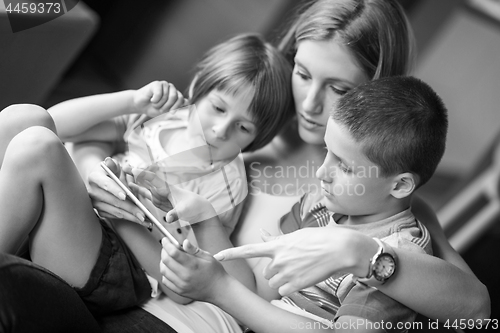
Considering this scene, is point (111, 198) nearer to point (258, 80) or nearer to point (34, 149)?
point (34, 149)

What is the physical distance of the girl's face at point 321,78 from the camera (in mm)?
1084

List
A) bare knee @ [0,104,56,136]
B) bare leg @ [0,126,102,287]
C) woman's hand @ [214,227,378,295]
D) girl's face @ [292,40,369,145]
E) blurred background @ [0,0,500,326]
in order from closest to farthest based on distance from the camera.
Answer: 1. woman's hand @ [214,227,378,295]
2. bare leg @ [0,126,102,287]
3. bare knee @ [0,104,56,136]
4. girl's face @ [292,40,369,145]
5. blurred background @ [0,0,500,326]

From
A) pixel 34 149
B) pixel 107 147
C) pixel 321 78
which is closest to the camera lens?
pixel 34 149

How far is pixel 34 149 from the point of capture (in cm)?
86

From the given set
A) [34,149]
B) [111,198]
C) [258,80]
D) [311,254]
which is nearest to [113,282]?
[111,198]

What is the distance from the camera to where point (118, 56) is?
1.97 metres

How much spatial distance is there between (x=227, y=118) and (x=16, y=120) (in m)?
0.38

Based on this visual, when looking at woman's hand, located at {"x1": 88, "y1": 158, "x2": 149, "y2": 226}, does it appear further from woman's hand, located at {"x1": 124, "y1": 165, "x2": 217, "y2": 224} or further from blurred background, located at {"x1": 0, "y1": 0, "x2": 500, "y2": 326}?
blurred background, located at {"x1": 0, "y1": 0, "x2": 500, "y2": 326}

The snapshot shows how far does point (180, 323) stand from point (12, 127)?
435mm

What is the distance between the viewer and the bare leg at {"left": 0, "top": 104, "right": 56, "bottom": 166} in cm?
96

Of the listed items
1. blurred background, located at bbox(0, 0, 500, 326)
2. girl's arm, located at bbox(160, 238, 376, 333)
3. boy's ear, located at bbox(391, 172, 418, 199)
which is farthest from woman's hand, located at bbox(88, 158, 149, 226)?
blurred background, located at bbox(0, 0, 500, 326)

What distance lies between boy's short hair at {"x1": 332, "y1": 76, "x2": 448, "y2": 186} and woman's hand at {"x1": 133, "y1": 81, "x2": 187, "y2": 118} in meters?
0.35

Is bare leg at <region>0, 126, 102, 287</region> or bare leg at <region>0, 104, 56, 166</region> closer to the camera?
bare leg at <region>0, 126, 102, 287</region>

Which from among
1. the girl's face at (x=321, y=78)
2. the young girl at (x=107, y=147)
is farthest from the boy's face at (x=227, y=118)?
the girl's face at (x=321, y=78)
